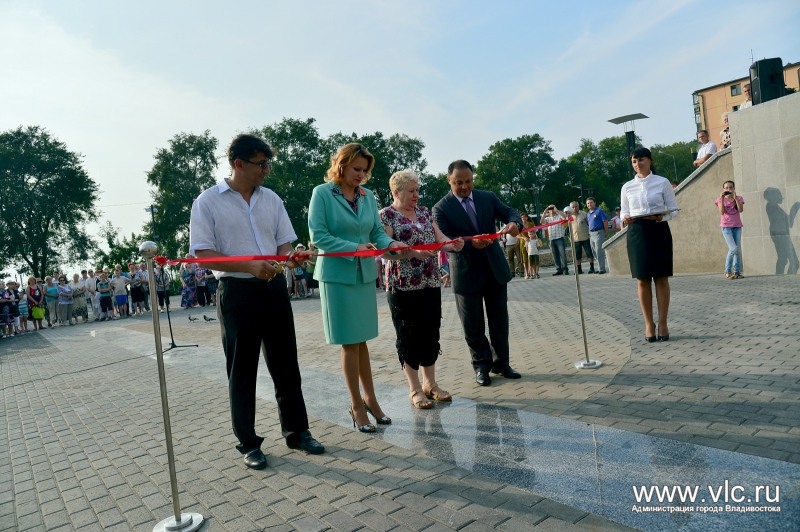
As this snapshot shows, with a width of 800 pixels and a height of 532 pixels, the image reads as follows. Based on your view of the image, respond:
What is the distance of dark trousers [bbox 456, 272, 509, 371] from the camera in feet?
18.1

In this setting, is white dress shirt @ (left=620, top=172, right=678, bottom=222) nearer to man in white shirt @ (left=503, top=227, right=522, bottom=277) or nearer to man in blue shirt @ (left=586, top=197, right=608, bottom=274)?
man in blue shirt @ (left=586, top=197, right=608, bottom=274)

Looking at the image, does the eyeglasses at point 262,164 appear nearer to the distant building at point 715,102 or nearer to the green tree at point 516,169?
the green tree at point 516,169

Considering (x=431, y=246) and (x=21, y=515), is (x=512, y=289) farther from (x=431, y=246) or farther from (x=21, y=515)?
(x=21, y=515)

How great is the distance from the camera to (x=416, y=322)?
16.0 feet

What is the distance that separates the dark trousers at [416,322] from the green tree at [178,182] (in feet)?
167

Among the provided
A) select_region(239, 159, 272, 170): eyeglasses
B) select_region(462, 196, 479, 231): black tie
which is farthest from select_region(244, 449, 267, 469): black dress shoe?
select_region(462, 196, 479, 231): black tie

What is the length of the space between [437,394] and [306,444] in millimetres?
1387

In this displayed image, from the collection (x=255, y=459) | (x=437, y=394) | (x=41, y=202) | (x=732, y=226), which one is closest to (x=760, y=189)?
(x=732, y=226)

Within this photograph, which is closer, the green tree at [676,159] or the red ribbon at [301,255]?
the red ribbon at [301,255]

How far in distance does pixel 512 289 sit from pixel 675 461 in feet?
38.1

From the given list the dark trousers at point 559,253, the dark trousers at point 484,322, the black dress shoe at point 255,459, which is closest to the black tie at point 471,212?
the dark trousers at point 484,322

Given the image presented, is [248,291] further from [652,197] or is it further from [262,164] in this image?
[652,197]

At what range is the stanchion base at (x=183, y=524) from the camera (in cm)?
298

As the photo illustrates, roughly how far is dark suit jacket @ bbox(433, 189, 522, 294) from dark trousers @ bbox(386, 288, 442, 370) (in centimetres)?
68
